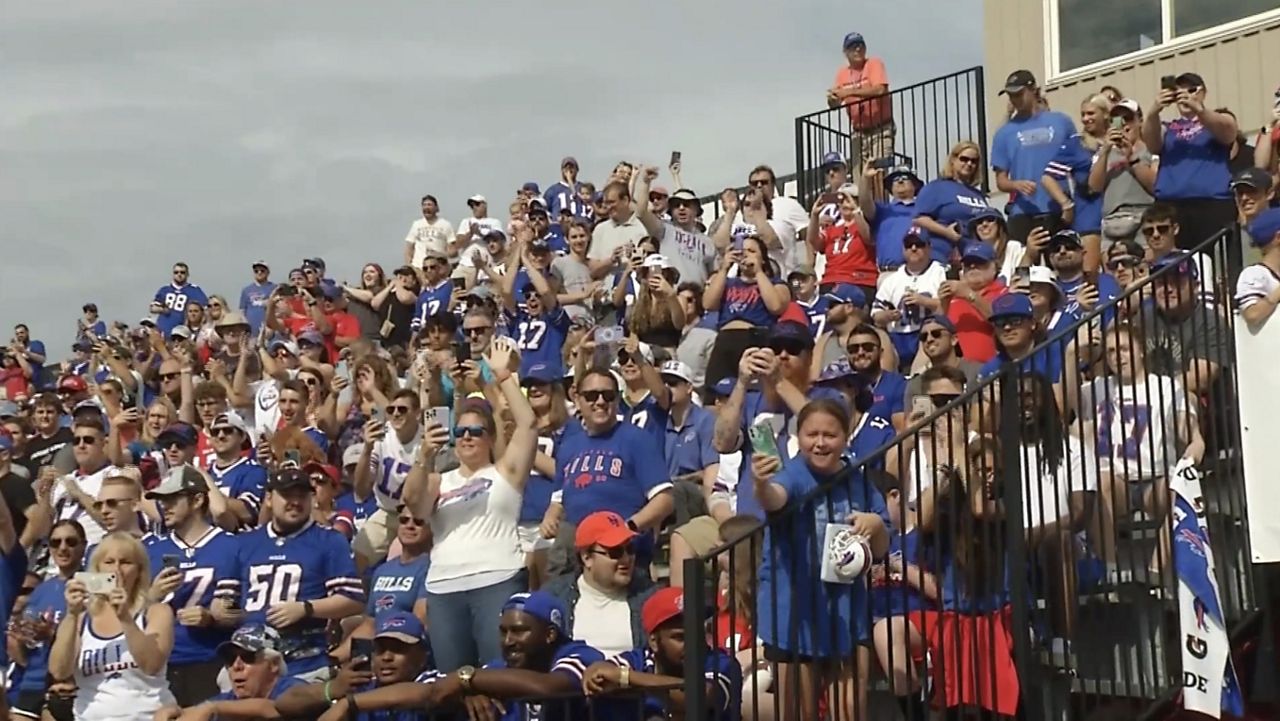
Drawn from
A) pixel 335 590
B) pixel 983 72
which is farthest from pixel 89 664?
pixel 983 72

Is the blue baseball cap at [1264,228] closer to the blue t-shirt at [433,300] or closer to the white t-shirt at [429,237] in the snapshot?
the blue t-shirt at [433,300]

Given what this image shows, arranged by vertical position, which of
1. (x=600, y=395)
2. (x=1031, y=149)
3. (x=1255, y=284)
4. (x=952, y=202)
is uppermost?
(x=1031, y=149)

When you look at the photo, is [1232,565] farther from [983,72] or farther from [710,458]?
[983,72]

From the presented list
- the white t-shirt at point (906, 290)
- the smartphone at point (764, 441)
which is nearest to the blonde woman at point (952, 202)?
the white t-shirt at point (906, 290)

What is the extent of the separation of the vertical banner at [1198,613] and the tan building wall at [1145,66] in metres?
7.92

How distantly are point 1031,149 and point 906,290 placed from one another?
6.63ft

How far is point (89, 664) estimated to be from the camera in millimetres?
8617

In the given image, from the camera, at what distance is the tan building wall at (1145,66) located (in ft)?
48.1

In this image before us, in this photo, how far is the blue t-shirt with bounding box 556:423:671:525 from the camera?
950 cm

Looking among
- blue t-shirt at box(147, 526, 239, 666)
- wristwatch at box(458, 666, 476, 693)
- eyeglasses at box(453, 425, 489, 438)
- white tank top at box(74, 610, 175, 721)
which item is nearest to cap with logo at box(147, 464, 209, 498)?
blue t-shirt at box(147, 526, 239, 666)

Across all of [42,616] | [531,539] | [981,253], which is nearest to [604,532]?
[531,539]

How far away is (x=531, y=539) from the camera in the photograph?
9.95 m

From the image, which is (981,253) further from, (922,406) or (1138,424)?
(1138,424)

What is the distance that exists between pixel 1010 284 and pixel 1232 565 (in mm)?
3617
